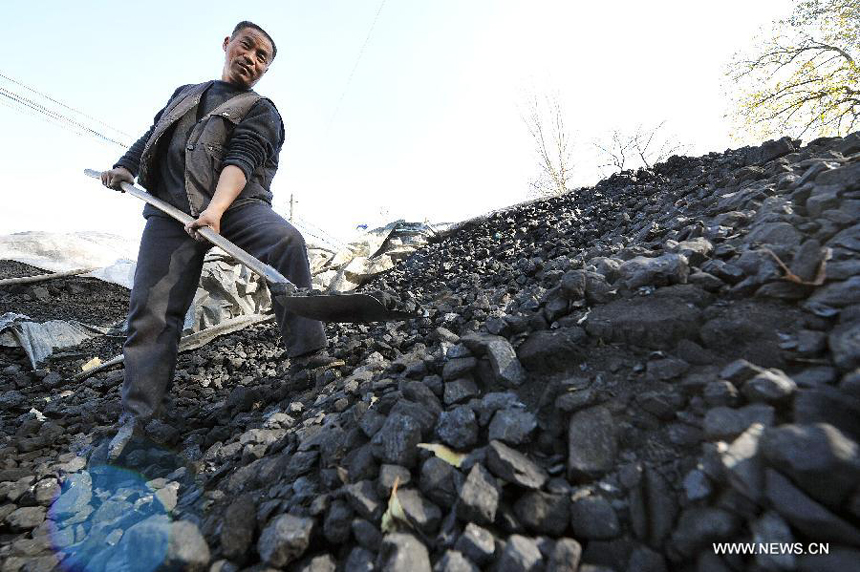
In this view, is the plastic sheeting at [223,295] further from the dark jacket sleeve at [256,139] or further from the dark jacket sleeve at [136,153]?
the dark jacket sleeve at [256,139]

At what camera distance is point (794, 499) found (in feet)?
1.85

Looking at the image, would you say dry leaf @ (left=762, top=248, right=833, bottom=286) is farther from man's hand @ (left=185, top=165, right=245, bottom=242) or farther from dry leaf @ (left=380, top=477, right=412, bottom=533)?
man's hand @ (left=185, top=165, right=245, bottom=242)

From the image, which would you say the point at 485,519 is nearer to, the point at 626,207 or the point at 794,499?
the point at 794,499

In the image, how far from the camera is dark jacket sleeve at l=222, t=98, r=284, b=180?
2.12m

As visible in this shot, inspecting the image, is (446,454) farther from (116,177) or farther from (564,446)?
(116,177)

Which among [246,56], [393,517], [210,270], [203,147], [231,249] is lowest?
[393,517]

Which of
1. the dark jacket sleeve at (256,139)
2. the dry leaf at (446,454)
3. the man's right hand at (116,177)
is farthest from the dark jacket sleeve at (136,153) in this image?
the dry leaf at (446,454)

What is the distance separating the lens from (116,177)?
94.9 inches

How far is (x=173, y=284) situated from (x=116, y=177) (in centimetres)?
99

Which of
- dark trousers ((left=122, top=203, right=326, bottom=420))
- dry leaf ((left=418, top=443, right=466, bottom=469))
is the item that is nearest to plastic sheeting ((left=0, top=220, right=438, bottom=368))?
dark trousers ((left=122, top=203, right=326, bottom=420))

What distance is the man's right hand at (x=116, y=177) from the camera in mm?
2410

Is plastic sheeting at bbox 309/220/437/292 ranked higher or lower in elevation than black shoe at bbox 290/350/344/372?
higher

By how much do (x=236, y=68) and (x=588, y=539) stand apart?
2939 mm

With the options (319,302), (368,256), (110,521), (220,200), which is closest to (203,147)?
(220,200)
